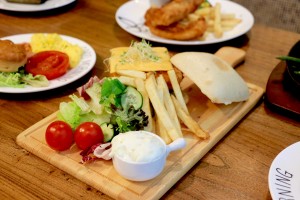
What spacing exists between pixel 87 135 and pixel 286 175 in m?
0.72

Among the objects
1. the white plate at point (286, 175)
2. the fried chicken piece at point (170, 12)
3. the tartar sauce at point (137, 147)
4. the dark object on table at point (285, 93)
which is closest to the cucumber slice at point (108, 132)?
the tartar sauce at point (137, 147)

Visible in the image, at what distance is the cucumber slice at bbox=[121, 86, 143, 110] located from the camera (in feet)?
5.65

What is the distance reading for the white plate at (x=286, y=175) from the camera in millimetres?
1364

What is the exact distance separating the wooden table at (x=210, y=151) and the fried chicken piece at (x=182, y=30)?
0.08 meters

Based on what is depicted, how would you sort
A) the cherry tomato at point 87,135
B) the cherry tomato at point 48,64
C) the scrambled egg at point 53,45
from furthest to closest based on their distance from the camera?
the scrambled egg at point 53,45 → the cherry tomato at point 48,64 → the cherry tomato at point 87,135

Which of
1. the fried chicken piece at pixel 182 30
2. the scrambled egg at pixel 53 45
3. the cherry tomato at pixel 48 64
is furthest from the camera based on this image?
the fried chicken piece at pixel 182 30

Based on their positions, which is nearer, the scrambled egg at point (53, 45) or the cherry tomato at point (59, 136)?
the cherry tomato at point (59, 136)

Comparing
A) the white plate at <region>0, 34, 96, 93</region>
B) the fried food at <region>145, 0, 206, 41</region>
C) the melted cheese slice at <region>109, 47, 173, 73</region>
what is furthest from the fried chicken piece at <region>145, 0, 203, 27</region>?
the melted cheese slice at <region>109, 47, 173, 73</region>

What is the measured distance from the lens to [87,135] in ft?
5.26

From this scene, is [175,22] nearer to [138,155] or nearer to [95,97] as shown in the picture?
[95,97]

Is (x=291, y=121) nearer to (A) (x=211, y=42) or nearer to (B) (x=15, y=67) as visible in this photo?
(A) (x=211, y=42)

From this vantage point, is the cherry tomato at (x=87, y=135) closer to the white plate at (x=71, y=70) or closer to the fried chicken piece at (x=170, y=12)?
the white plate at (x=71, y=70)

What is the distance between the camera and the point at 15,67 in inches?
81.4

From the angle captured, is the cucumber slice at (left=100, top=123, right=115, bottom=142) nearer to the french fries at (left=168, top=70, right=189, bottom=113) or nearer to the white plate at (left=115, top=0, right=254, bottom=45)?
the french fries at (left=168, top=70, right=189, bottom=113)
